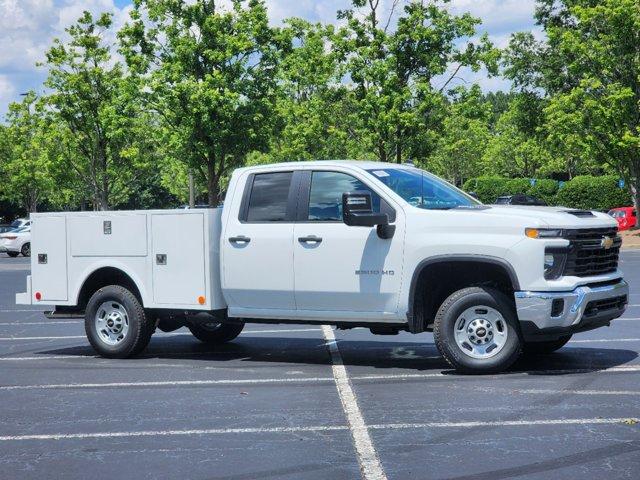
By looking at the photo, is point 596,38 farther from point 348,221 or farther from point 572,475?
point 572,475

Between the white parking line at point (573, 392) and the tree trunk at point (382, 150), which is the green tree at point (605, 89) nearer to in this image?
the tree trunk at point (382, 150)

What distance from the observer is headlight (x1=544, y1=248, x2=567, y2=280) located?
8719 mm

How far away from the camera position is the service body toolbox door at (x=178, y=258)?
10211 millimetres

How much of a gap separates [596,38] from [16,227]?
89.3 feet

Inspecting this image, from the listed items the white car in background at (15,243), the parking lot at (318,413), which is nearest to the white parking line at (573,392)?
the parking lot at (318,413)

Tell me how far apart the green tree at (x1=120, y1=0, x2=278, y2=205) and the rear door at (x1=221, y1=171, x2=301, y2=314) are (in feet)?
86.8

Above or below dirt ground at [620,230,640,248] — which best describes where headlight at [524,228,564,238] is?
above

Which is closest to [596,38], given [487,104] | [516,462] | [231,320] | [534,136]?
[487,104]

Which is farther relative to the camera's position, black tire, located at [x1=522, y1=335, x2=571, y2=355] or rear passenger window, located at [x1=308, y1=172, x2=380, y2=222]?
black tire, located at [x1=522, y1=335, x2=571, y2=355]

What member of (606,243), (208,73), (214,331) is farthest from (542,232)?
(208,73)

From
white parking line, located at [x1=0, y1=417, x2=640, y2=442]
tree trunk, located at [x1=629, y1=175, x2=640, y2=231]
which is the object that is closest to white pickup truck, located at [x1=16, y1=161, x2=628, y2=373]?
white parking line, located at [x1=0, y1=417, x2=640, y2=442]

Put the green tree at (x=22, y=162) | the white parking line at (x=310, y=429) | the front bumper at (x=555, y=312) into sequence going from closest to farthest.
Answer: the white parking line at (x=310, y=429) → the front bumper at (x=555, y=312) → the green tree at (x=22, y=162)

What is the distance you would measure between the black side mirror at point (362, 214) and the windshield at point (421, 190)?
0.39 metres

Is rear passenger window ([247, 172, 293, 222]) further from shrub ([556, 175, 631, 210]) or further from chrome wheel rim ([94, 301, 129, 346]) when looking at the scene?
shrub ([556, 175, 631, 210])
